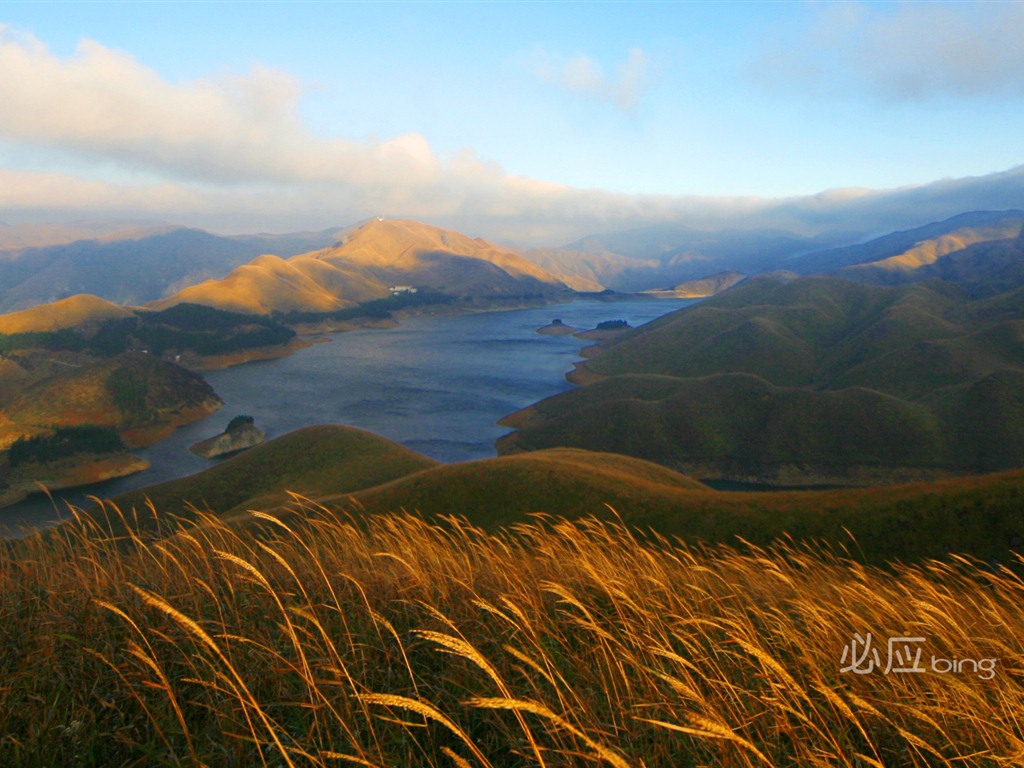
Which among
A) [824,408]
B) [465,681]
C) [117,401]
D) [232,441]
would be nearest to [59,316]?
[117,401]

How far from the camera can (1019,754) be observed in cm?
416

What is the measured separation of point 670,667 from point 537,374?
158 metres

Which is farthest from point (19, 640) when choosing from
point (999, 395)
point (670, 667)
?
point (999, 395)

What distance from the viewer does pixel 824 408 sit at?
92875 mm

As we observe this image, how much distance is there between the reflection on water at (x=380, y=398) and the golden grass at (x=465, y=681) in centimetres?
8106

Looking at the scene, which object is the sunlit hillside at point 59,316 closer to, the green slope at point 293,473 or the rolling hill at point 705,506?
the green slope at point 293,473

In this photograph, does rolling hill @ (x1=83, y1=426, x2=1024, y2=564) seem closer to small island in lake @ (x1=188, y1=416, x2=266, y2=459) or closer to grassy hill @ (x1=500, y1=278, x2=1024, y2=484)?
grassy hill @ (x1=500, y1=278, x2=1024, y2=484)

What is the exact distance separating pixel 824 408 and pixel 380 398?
295 feet

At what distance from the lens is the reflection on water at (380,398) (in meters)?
95.1

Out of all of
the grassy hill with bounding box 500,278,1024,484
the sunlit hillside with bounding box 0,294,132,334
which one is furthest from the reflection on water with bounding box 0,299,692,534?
the sunlit hillside with bounding box 0,294,132,334

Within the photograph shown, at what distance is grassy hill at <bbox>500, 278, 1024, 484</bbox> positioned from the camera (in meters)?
83.7

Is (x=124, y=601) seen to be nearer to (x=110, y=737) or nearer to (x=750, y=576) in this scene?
(x=110, y=737)

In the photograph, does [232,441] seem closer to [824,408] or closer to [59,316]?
[824,408]

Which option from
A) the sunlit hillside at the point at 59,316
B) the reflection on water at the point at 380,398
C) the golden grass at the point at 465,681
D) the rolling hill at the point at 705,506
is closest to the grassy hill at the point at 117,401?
the reflection on water at the point at 380,398
